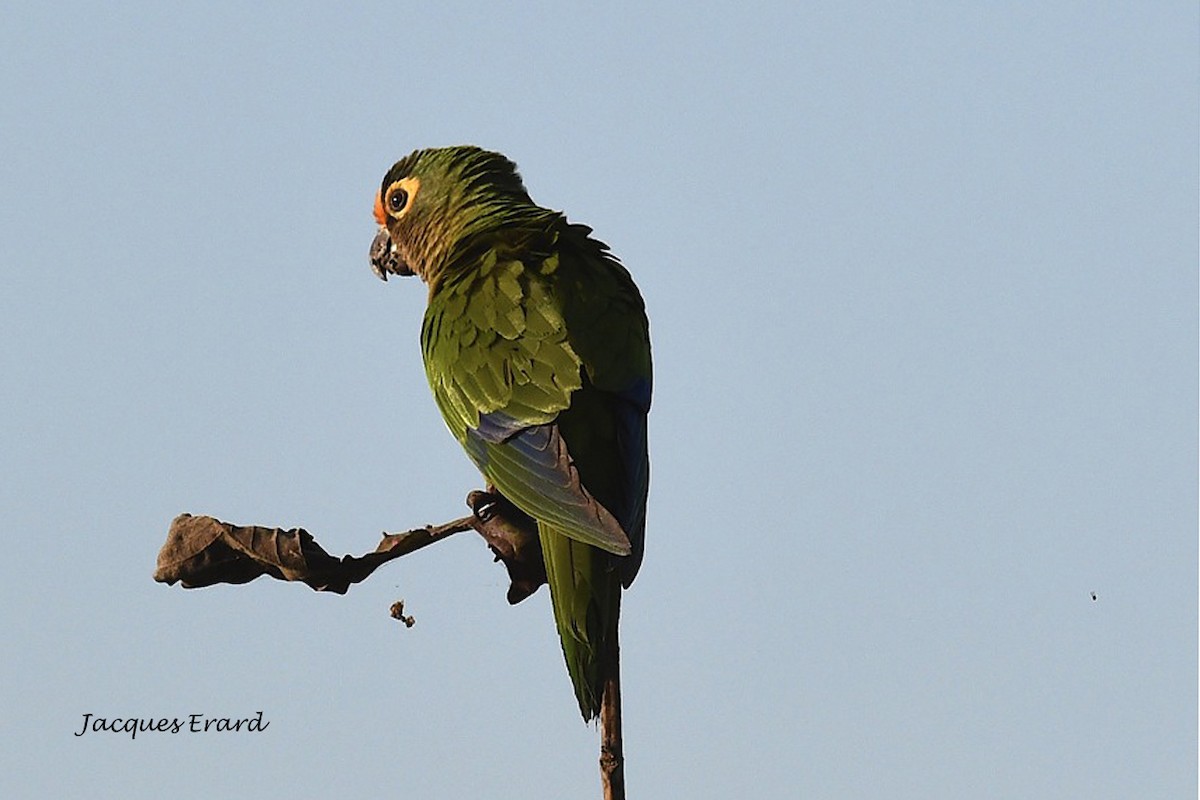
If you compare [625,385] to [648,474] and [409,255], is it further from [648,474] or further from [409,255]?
[409,255]

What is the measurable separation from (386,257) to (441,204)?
560 millimetres

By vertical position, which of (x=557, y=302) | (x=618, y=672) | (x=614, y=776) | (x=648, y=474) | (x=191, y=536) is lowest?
(x=614, y=776)

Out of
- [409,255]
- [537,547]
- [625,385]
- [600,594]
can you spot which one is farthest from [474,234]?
[600,594]

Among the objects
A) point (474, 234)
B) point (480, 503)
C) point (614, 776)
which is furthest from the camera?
point (474, 234)

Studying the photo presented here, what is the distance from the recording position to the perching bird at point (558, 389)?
4758mm

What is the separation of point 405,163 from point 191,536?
2978 millimetres

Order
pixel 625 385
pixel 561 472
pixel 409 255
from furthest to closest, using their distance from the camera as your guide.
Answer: pixel 409 255
pixel 625 385
pixel 561 472

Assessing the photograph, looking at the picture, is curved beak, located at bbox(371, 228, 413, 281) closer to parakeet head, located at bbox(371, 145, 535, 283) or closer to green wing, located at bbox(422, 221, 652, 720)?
parakeet head, located at bbox(371, 145, 535, 283)

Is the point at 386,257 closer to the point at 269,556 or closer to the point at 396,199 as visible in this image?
the point at 396,199

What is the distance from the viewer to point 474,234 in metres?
6.56

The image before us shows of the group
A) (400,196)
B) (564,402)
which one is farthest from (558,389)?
(400,196)

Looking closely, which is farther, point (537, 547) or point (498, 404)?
point (498, 404)

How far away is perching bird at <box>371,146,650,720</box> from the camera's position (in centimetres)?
476

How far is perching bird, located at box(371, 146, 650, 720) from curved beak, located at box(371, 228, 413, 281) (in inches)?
22.1
